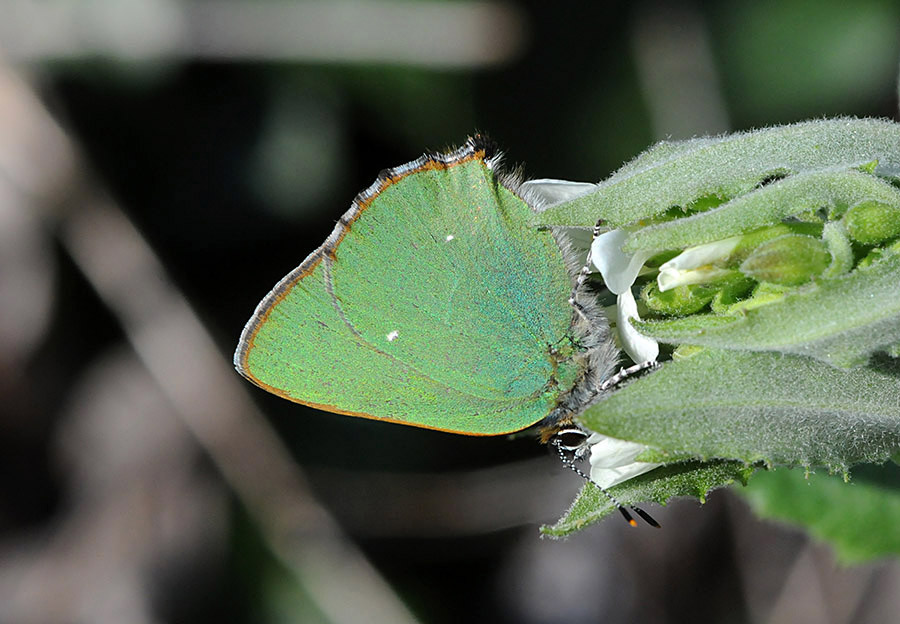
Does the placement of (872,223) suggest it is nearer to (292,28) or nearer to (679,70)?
(679,70)

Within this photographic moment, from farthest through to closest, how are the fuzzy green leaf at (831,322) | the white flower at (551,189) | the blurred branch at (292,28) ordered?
the blurred branch at (292,28), the white flower at (551,189), the fuzzy green leaf at (831,322)

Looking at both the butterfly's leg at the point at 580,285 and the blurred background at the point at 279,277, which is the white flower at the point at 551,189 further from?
the blurred background at the point at 279,277

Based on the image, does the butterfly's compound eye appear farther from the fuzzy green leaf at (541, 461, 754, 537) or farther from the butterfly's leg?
the fuzzy green leaf at (541, 461, 754, 537)

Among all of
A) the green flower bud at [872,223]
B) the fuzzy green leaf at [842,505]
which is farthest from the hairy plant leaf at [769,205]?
the fuzzy green leaf at [842,505]

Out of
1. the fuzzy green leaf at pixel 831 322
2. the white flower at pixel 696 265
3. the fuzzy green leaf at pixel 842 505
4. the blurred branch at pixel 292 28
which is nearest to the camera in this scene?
the fuzzy green leaf at pixel 831 322

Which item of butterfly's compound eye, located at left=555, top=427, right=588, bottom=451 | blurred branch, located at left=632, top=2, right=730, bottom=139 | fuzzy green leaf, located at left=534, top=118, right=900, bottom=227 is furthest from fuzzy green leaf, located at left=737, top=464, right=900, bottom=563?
blurred branch, located at left=632, top=2, right=730, bottom=139

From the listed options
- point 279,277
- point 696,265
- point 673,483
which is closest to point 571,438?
point 673,483

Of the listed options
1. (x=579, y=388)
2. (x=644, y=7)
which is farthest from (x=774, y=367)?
(x=644, y=7)

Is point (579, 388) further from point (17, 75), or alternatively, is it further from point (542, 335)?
point (17, 75)
